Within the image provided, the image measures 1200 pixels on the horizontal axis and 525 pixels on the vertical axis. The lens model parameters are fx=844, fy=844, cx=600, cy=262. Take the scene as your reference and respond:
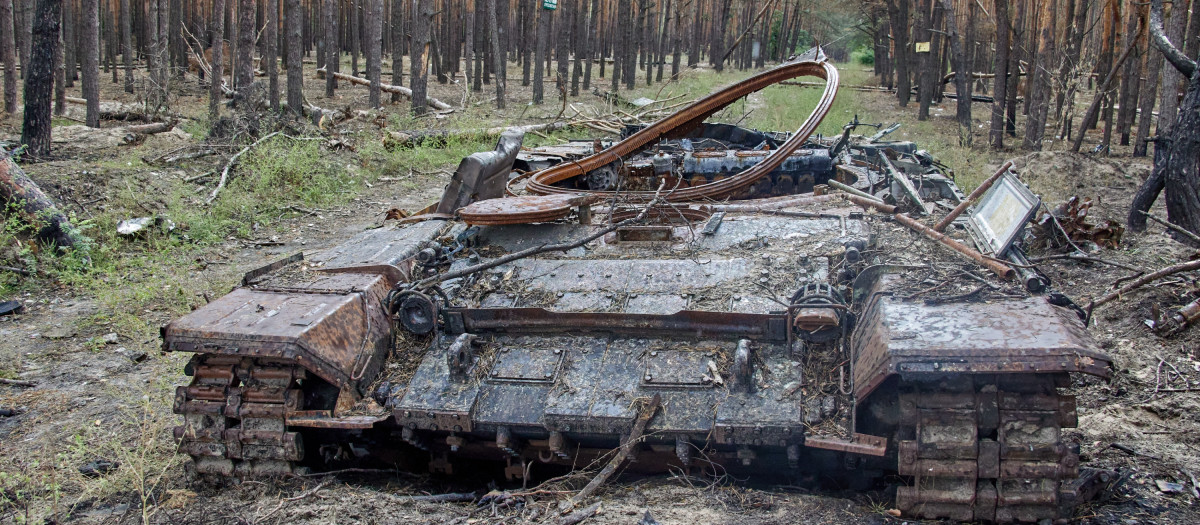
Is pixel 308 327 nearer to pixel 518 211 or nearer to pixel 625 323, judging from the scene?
pixel 625 323

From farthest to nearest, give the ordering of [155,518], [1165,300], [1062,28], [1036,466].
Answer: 1. [1062,28]
2. [1165,300]
3. [155,518]
4. [1036,466]

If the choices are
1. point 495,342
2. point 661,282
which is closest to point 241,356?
point 495,342

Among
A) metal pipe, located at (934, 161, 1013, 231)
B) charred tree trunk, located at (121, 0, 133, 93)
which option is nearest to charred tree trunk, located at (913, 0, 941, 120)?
metal pipe, located at (934, 161, 1013, 231)

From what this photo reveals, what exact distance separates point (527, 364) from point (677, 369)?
78cm

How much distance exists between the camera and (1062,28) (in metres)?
15.6

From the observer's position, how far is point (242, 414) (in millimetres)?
4082

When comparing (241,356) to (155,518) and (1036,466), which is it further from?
(1036,466)

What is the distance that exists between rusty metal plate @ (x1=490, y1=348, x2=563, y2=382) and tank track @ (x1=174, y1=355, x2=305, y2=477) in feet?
3.18

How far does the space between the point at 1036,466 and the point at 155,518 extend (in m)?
3.89

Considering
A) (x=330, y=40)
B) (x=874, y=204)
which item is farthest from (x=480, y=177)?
(x=330, y=40)

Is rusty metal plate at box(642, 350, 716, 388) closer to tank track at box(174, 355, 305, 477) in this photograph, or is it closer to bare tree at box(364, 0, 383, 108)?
tank track at box(174, 355, 305, 477)

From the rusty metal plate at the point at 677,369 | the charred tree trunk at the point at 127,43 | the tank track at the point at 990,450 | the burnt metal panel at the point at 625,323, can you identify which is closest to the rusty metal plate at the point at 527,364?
the burnt metal panel at the point at 625,323

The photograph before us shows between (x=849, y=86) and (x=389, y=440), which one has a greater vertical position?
(x=849, y=86)

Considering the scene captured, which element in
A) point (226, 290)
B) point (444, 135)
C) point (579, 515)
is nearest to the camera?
point (579, 515)
